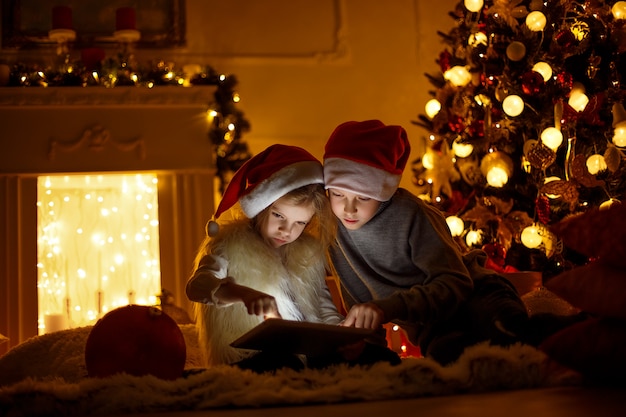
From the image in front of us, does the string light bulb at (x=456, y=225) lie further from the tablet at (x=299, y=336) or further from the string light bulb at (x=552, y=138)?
the tablet at (x=299, y=336)

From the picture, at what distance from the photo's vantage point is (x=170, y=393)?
54.9 inches

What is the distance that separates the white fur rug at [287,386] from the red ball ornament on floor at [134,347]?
0.90ft

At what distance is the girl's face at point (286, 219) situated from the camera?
82.9 inches

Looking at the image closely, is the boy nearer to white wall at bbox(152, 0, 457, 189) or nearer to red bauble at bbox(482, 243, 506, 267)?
red bauble at bbox(482, 243, 506, 267)

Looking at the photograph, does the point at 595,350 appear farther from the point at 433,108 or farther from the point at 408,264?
the point at 433,108

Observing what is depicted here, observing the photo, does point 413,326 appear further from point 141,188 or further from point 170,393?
point 141,188

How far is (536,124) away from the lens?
11.4ft

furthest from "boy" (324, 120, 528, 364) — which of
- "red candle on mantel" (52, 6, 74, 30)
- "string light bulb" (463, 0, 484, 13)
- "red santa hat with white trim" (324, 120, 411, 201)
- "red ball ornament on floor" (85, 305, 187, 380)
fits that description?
"red candle on mantel" (52, 6, 74, 30)

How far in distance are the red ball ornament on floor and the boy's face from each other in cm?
54

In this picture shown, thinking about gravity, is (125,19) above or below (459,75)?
above

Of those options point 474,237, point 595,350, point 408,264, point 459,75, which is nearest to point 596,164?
point 474,237

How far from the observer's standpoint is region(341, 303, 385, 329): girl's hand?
5.96 feet

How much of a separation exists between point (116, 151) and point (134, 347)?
2522mm

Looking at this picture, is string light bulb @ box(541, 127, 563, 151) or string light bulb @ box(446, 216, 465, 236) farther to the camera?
string light bulb @ box(446, 216, 465, 236)
